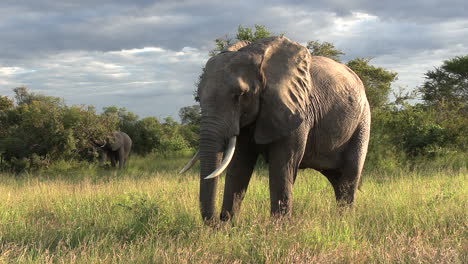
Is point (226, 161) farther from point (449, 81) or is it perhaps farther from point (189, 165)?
point (449, 81)

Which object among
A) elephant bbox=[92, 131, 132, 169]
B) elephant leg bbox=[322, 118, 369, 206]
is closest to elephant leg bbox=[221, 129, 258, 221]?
elephant leg bbox=[322, 118, 369, 206]

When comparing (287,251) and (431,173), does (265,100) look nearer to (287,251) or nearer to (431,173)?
(287,251)

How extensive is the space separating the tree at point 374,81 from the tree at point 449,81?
23.7 feet

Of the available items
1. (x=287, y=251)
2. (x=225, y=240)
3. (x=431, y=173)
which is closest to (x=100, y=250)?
(x=225, y=240)

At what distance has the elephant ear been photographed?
502 centimetres

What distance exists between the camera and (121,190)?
29.3ft

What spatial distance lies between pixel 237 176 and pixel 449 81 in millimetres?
27285

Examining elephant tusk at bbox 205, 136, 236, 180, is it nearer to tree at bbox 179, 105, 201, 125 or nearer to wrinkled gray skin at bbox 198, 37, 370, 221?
wrinkled gray skin at bbox 198, 37, 370, 221

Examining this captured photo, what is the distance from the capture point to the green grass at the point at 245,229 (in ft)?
13.8

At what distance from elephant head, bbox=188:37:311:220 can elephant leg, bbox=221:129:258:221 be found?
54cm

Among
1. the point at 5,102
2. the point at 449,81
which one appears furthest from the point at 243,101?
the point at 449,81

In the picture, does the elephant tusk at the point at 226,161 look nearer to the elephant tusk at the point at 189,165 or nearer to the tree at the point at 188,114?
the elephant tusk at the point at 189,165

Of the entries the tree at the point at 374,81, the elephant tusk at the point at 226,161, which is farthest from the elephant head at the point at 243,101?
the tree at the point at 374,81

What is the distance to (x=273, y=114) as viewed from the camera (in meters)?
5.01
